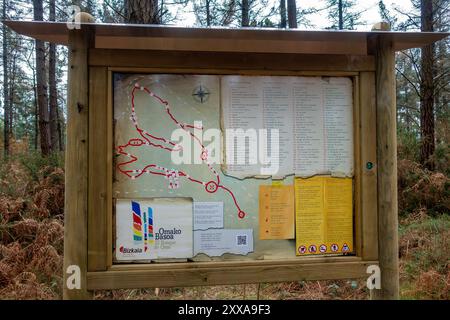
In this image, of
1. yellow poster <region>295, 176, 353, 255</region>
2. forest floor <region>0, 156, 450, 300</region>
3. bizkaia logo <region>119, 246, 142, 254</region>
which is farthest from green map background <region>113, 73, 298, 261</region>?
forest floor <region>0, 156, 450, 300</region>

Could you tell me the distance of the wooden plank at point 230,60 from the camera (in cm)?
236

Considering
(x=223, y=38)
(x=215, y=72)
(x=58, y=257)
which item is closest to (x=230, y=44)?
(x=223, y=38)

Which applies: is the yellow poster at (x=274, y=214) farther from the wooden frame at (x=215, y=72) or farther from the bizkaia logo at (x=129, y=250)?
the bizkaia logo at (x=129, y=250)

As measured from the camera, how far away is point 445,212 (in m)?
6.34

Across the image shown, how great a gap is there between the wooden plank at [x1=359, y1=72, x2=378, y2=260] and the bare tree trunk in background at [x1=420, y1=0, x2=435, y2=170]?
6098 millimetres

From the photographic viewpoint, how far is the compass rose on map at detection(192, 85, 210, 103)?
2.48 meters

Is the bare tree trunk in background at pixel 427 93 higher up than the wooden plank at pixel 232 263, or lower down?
higher up

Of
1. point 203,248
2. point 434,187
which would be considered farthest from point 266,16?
point 203,248

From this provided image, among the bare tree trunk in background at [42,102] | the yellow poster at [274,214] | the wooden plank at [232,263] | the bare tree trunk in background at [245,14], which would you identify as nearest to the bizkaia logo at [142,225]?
the wooden plank at [232,263]

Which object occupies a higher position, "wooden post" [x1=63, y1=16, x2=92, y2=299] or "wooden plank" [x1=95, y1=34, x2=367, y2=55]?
"wooden plank" [x1=95, y1=34, x2=367, y2=55]

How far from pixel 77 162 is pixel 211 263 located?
1.21 meters

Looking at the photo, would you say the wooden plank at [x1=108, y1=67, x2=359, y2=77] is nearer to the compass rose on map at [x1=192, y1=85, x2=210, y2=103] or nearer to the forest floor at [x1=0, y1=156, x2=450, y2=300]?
the compass rose on map at [x1=192, y1=85, x2=210, y2=103]

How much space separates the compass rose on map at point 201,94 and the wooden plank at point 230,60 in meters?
0.16

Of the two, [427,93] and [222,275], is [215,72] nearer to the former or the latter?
[222,275]
